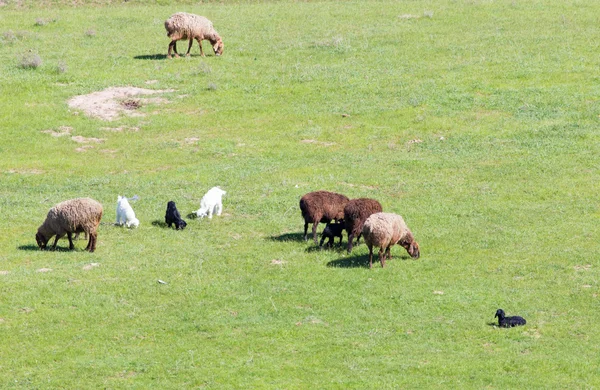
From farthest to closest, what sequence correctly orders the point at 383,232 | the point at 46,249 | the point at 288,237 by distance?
the point at 288,237 < the point at 46,249 < the point at 383,232

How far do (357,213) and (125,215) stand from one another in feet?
21.1

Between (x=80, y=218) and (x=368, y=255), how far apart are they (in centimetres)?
707

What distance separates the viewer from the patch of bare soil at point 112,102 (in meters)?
37.7

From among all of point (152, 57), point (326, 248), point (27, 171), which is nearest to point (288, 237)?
point (326, 248)

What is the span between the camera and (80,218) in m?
24.4

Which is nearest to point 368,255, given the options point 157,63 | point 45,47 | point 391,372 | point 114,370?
point 391,372

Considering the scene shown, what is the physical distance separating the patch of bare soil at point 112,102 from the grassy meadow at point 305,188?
368mm

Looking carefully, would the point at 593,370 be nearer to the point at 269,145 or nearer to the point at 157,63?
the point at 269,145

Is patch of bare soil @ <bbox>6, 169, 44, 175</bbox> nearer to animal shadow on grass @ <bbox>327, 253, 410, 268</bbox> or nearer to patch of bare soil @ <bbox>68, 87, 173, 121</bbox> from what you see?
patch of bare soil @ <bbox>68, 87, 173, 121</bbox>

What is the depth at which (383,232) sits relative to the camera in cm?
2302

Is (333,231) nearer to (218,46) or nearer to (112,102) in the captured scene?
(112,102)

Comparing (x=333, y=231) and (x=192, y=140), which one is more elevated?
(x=192, y=140)

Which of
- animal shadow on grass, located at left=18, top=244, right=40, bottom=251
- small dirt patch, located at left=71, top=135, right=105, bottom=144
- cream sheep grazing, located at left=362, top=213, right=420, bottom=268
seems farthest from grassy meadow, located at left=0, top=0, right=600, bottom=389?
cream sheep grazing, located at left=362, top=213, right=420, bottom=268

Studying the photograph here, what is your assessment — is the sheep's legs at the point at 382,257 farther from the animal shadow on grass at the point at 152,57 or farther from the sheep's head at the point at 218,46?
the animal shadow on grass at the point at 152,57
